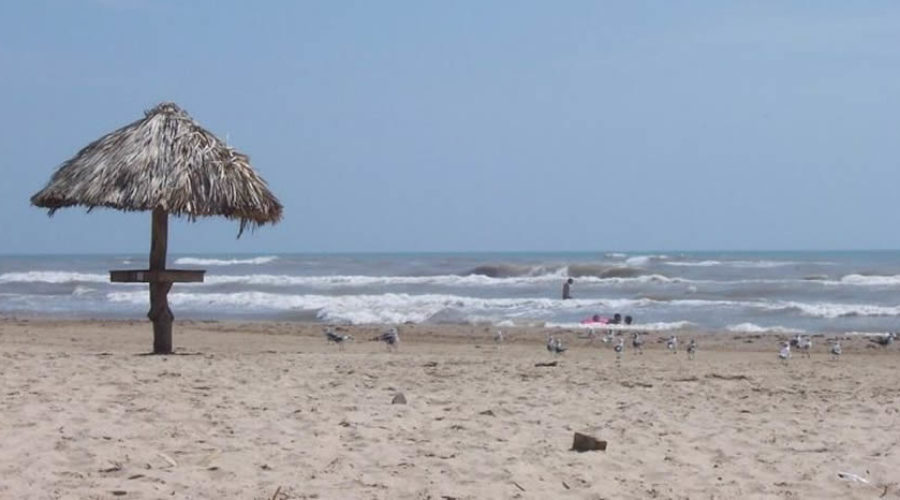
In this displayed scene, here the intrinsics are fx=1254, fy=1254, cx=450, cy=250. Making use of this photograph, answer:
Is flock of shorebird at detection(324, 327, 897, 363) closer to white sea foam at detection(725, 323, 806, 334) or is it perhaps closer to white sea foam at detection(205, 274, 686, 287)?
white sea foam at detection(725, 323, 806, 334)

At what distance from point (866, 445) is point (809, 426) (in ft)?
2.33

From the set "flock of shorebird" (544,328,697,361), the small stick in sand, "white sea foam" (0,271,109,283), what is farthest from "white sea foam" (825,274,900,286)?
the small stick in sand

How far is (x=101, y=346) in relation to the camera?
15.9m

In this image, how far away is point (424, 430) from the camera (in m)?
7.45

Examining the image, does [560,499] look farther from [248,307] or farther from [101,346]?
[248,307]

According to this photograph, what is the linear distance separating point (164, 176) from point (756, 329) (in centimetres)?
1336

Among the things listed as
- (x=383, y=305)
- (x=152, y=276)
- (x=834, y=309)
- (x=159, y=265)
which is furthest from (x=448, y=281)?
(x=152, y=276)

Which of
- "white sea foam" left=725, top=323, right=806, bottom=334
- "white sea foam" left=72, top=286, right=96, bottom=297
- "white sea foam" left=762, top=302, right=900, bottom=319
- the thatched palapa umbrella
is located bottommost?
"white sea foam" left=72, top=286, right=96, bottom=297

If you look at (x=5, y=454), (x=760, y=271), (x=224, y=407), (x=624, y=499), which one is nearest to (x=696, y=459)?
(x=624, y=499)

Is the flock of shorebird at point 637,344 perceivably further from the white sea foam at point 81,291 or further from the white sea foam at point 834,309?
the white sea foam at point 81,291

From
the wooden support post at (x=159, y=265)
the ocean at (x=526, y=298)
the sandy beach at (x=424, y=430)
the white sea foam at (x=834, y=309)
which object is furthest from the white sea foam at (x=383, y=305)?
the sandy beach at (x=424, y=430)

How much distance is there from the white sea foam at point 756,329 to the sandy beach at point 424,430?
9.54m

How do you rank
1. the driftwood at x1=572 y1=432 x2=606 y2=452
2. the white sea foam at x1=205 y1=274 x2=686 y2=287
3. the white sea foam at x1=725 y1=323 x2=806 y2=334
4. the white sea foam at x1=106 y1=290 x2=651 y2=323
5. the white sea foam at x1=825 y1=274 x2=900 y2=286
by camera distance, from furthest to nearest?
the white sea foam at x1=205 y1=274 x2=686 y2=287 < the white sea foam at x1=825 y1=274 x2=900 y2=286 < the white sea foam at x1=106 y1=290 x2=651 y2=323 < the white sea foam at x1=725 y1=323 x2=806 y2=334 < the driftwood at x1=572 y1=432 x2=606 y2=452

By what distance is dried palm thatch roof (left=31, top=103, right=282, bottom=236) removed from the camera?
11.6 metres
